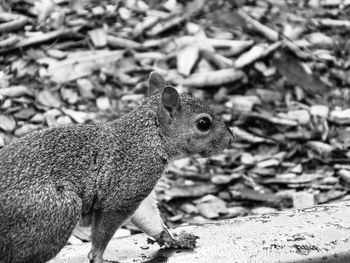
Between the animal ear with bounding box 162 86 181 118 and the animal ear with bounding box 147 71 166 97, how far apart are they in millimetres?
244

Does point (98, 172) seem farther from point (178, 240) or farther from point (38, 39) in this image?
point (38, 39)

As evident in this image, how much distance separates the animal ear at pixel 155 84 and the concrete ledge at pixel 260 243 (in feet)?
2.44

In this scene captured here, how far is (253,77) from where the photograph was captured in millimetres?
6492

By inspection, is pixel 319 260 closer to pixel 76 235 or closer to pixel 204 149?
pixel 204 149

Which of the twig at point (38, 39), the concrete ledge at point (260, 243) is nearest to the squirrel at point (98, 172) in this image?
the concrete ledge at point (260, 243)

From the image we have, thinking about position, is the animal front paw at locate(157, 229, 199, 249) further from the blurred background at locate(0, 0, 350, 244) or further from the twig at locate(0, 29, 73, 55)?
the twig at locate(0, 29, 73, 55)

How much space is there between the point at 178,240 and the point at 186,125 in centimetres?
58

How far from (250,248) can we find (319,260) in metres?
0.33

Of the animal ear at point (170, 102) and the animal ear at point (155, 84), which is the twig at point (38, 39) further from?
the animal ear at point (170, 102)

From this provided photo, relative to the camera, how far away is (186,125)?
14.0 feet

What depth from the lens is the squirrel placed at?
3615mm

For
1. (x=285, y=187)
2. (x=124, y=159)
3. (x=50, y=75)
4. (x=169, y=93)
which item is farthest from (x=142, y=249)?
(x=50, y=75)

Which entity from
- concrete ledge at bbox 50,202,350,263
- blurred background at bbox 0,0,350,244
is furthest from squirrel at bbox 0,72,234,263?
blurred background at bbox 0,0,350,244

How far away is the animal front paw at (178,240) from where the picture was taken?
4.14 metres
